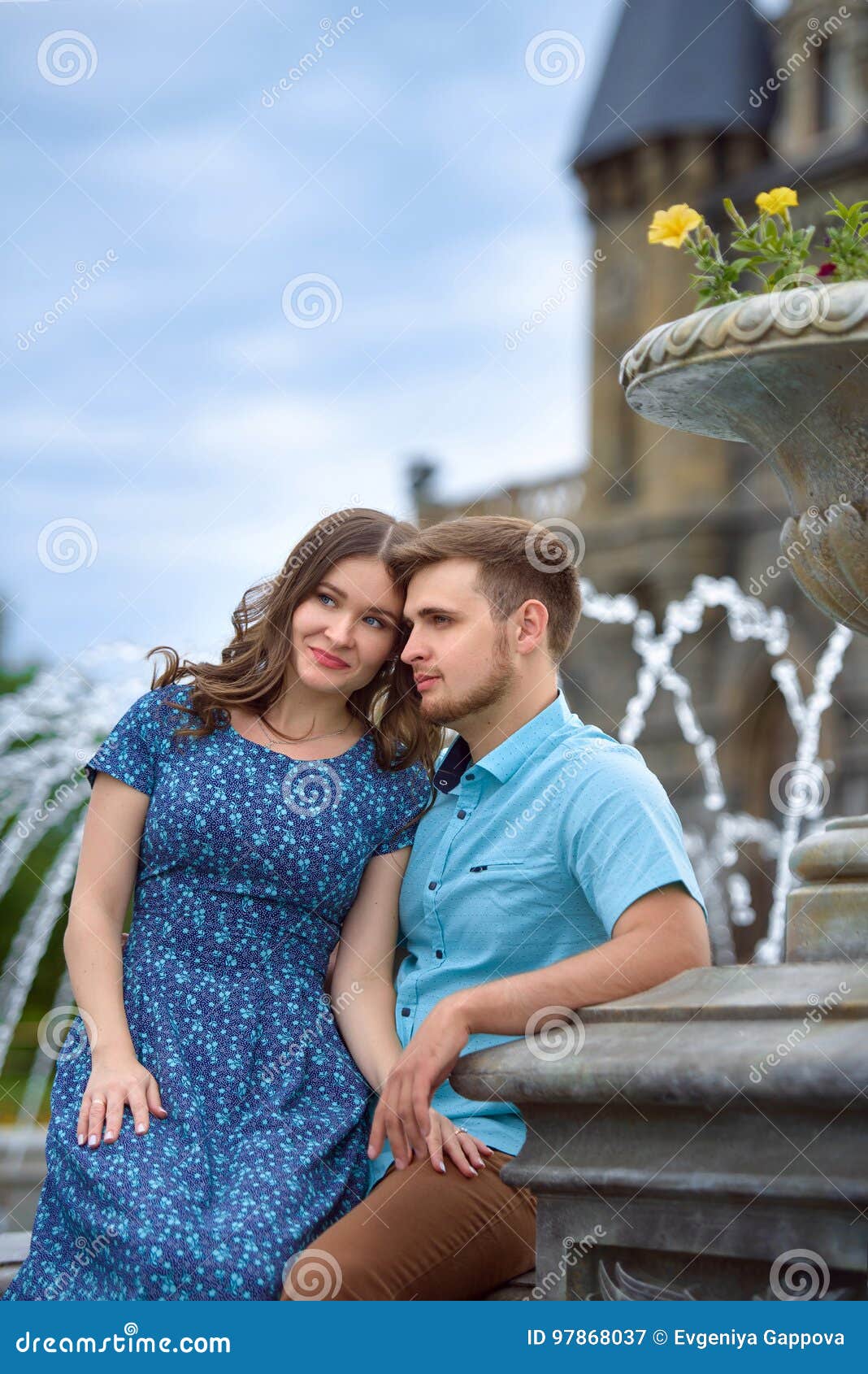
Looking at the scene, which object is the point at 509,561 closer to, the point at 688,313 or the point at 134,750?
the point at 134,750

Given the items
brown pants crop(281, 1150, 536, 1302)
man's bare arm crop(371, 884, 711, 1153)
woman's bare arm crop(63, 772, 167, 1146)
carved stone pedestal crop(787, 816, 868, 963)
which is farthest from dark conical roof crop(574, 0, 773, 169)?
brown pants crop(281, 1150, 536, 1302)

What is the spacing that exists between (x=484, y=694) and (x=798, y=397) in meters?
0.73

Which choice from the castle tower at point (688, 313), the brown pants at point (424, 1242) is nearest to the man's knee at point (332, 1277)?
the brown pants at point (424, 1242)

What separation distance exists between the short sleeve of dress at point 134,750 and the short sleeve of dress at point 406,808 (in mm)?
438

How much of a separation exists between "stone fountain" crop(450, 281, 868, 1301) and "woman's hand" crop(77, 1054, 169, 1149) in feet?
1.80

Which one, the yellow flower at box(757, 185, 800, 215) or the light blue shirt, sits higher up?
the yellow flower at box(757, 185, 800, 215)

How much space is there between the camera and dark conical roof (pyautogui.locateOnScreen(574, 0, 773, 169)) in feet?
58.2

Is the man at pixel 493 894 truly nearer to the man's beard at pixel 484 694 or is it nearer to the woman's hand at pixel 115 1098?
the man's beard at pixel 484 694

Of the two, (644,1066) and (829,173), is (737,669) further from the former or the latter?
(644,1066)

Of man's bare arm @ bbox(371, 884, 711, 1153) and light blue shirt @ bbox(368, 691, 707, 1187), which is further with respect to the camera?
light blue shirt @ bbox(368, 691, 707, 1187)

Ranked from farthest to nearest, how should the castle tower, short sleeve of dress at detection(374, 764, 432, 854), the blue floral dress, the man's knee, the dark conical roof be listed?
1. the dark conical roof
2. the castle tower
3. short sleeve of dress at detection(374, 764, 432, 854)
4. the blue floral dress
5. the man's knee

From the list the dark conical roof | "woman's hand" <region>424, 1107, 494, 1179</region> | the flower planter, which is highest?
the dark conical roof

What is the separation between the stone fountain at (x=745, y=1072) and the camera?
6.81 ft

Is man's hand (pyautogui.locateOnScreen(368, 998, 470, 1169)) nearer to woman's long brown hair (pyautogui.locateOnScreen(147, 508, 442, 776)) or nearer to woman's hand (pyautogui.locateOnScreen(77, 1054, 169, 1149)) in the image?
woman's hand (pyautogui.locateOnScreen(77, 1054, 169, 1149))
